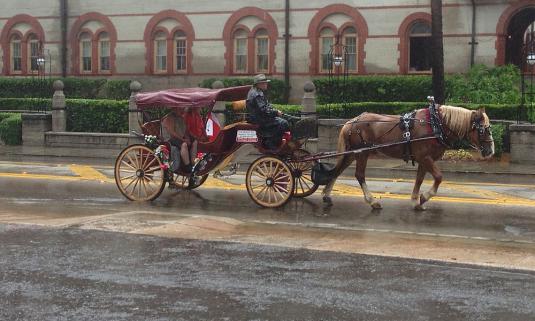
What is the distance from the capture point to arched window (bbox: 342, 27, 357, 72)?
1105 inches

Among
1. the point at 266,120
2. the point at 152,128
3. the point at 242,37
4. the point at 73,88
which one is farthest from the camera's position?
the point at 73,88

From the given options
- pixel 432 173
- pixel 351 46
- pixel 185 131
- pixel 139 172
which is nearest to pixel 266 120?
pixel 185 131

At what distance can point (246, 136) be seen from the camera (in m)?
11.6

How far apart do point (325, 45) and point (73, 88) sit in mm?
11091

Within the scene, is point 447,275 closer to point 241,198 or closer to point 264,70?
point 241,198

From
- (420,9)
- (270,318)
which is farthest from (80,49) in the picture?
(270,318)

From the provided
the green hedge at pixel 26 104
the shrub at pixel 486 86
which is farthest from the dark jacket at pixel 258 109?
the green hedge at pixel 26 104

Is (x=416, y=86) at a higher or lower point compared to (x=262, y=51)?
lower

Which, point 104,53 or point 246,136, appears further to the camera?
point 104,53

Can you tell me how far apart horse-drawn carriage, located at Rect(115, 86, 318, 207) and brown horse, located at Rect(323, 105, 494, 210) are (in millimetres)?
782

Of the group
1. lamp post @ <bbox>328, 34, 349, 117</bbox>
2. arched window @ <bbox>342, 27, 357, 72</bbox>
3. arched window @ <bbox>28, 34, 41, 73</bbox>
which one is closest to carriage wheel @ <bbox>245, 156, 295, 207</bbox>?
lamp post @ <bbox>328, 34, 349, 117</bbox>

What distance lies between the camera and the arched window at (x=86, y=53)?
105 feet

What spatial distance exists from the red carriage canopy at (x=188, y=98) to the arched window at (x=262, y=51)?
17.2 metres

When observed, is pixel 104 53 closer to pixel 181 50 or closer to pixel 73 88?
pixel 73 88
